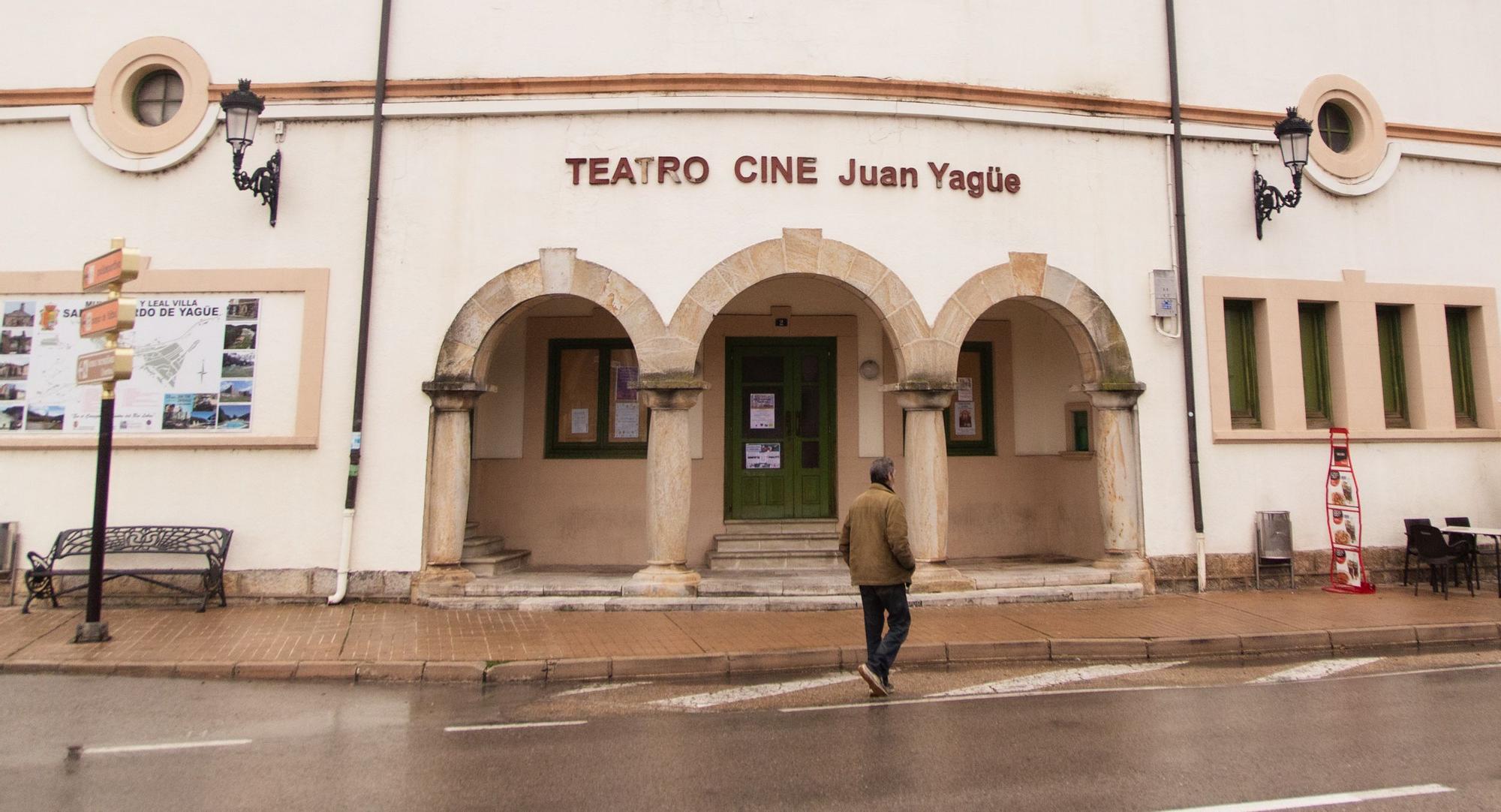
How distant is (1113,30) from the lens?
10609mm

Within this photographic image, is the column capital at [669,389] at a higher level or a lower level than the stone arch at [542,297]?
lower

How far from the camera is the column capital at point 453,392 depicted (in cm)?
930

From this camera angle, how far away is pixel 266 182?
9.50m

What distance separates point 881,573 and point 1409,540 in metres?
7.57

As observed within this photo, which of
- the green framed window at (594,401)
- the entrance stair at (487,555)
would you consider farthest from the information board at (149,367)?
the green framed window at (594,401)

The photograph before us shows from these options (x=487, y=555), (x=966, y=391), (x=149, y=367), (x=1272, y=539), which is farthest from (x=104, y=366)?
(x=1272, y=539)

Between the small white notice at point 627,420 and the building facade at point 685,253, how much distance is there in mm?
426

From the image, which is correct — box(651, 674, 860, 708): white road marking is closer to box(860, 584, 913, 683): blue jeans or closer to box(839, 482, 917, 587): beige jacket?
box(860, 584, 913, 683): blue jeans

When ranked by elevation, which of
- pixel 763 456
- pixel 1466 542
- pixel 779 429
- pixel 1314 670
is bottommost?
pixel 1314 670

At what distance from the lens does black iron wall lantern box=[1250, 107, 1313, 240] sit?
995 centimetres

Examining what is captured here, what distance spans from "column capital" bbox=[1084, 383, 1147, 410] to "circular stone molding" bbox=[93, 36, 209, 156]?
34.4 ft

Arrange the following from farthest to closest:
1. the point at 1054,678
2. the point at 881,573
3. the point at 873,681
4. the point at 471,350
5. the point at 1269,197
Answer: the point at 1269,197 → the point at 471,350 → the point at 1054,678 → the point at 881,573 → the point at 873,681

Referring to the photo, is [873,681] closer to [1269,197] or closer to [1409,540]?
[1409,540]

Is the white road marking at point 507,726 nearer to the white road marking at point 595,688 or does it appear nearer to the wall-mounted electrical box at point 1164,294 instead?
the white road marking at point 595,688
